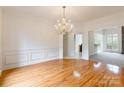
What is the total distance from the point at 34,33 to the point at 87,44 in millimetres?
3597

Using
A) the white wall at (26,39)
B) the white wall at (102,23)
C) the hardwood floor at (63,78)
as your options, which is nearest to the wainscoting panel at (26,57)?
the white wall at (26,39)

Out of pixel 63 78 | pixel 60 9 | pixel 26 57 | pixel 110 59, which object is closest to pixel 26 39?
pixel 26 57

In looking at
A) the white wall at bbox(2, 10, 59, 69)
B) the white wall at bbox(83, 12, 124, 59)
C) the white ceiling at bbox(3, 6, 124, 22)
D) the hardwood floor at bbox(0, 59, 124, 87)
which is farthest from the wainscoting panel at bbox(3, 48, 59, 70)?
the white wall at bbox(83, 12, 124, 59)

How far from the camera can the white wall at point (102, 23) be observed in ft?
→ 19.6

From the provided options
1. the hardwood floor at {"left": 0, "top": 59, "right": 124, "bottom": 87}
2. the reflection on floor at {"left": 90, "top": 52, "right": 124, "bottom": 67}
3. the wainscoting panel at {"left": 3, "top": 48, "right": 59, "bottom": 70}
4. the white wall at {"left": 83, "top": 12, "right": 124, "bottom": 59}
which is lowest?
the hardwood floor at {"left": 0, "top": 59, "right": 124, "bottom": 87}

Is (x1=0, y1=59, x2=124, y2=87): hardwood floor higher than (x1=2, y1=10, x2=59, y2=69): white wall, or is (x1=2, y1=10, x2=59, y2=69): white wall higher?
(x1=2, y1=10, x2=59, y2=69): white wall

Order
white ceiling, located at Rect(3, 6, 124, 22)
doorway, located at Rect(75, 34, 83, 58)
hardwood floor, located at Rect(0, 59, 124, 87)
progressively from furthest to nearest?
doorway, located at Rect(75, 34, 83, 58)
white ceiling, located at Rect(3, 6, 124, 22)
hardwood floor, located at Rect(0, 59, 124, 87)

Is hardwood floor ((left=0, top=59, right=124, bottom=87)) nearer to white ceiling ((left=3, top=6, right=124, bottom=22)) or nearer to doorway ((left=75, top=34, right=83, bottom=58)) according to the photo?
white ceiling ((left=3, top=6, right=124, bottom=22))

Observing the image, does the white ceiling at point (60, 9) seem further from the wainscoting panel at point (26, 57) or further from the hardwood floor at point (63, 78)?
the hardwood floor at point (63, 78)

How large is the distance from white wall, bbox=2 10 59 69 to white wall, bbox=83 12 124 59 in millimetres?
2159

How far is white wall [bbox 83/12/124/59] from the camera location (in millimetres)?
5980

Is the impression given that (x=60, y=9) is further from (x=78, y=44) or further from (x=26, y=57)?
(x=78, y=44)
